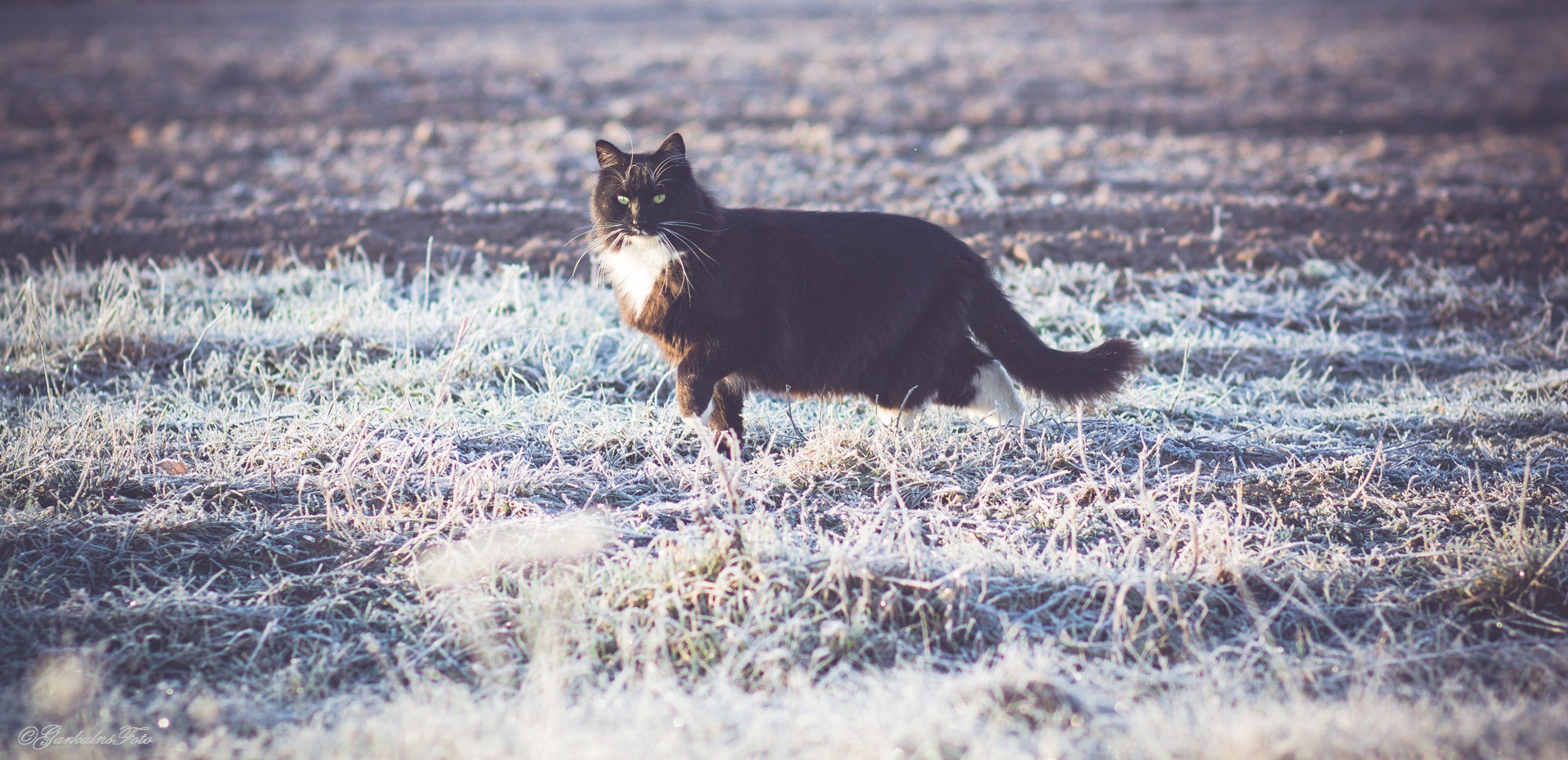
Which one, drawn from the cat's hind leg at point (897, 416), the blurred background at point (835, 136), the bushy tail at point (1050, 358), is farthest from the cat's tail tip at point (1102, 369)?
the blurred background at point (835, 136)

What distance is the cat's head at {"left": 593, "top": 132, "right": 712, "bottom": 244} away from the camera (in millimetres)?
3359

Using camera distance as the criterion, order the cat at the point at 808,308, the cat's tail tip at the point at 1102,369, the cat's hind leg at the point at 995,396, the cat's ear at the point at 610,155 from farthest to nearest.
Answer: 1. the cat's hind leg at the point at 995,396
2. the cat's tail tip at the point at 1102,369
3. the cat's ear at the point at 610,155
4. the cat at the point at 808,308

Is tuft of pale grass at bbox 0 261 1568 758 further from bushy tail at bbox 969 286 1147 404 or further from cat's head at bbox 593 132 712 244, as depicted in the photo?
cat's head at bbox 593 132 712 244

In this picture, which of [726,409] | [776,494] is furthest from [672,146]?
[776,494]

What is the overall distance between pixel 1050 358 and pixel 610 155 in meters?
1.91

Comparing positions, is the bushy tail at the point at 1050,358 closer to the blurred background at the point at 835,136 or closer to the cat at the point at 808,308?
the cat at the point at 808,308

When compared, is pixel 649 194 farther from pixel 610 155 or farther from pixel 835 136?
pixel 835 136

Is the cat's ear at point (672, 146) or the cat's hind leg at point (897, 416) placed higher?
the cat's ear at point (672, 146)

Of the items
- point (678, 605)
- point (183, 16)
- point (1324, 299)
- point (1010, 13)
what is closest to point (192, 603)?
point (678, 605)

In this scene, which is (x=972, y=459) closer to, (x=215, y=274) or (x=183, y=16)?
(x=215, y=274)

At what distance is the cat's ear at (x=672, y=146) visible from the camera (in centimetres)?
341

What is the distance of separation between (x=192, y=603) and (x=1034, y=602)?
2.40 m

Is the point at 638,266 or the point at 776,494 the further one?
the point at 638,266

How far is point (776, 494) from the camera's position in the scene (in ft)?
10.9
